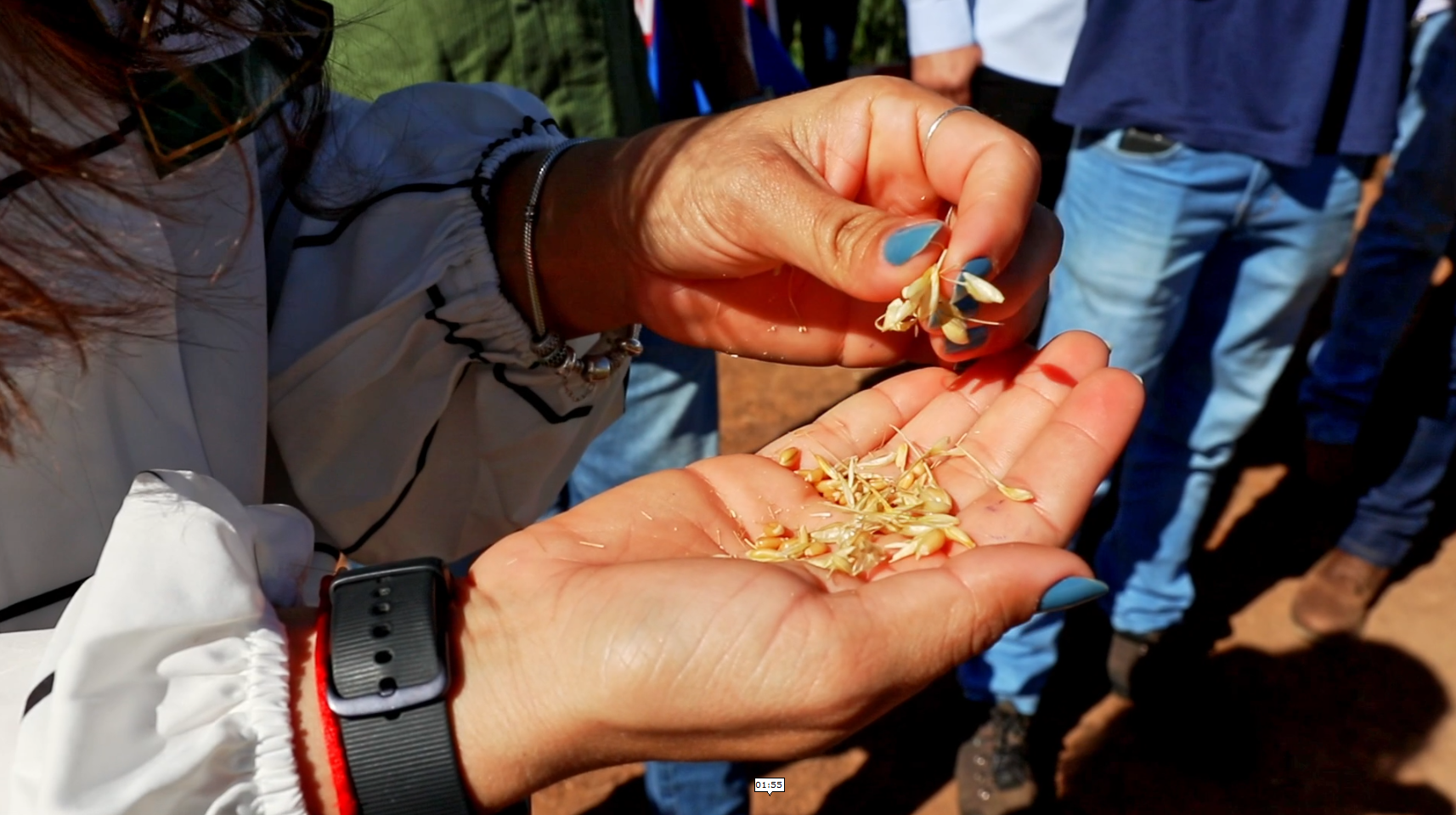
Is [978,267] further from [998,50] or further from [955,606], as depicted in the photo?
[998,50]

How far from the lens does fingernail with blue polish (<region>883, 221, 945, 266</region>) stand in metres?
1.37

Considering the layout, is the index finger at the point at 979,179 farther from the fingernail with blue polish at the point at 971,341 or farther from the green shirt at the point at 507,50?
the green shirt at the point at 507,50

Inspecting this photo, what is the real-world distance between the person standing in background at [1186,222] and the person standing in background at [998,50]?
0.07ft

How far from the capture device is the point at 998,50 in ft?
9.21

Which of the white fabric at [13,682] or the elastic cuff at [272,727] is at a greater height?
the white fabric at [13,682]

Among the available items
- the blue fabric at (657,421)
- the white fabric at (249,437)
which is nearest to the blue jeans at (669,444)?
the blue fabric at (657,421)

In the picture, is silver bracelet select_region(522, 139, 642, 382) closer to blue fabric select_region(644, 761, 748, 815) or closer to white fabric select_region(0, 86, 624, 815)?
white fabric select_region(0, 86, 624, 815)

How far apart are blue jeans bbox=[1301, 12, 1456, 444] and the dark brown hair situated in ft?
10.1

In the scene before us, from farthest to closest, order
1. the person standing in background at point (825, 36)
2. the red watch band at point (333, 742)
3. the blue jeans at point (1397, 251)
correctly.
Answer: the person standing in background at point (825, 36), the blue jeans at point (1397, 251), the red watch band at point (333, 742)

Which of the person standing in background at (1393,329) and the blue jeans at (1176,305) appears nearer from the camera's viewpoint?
the blue jeans at (1176,305)

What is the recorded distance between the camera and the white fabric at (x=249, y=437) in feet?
3.37

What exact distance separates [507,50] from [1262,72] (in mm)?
1596

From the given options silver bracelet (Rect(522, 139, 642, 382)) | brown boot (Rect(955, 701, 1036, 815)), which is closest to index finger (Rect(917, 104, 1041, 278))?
silver bracelet (Rect(522, 139, 642, 382))

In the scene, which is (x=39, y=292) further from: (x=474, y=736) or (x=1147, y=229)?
(x=1147, y=229)
